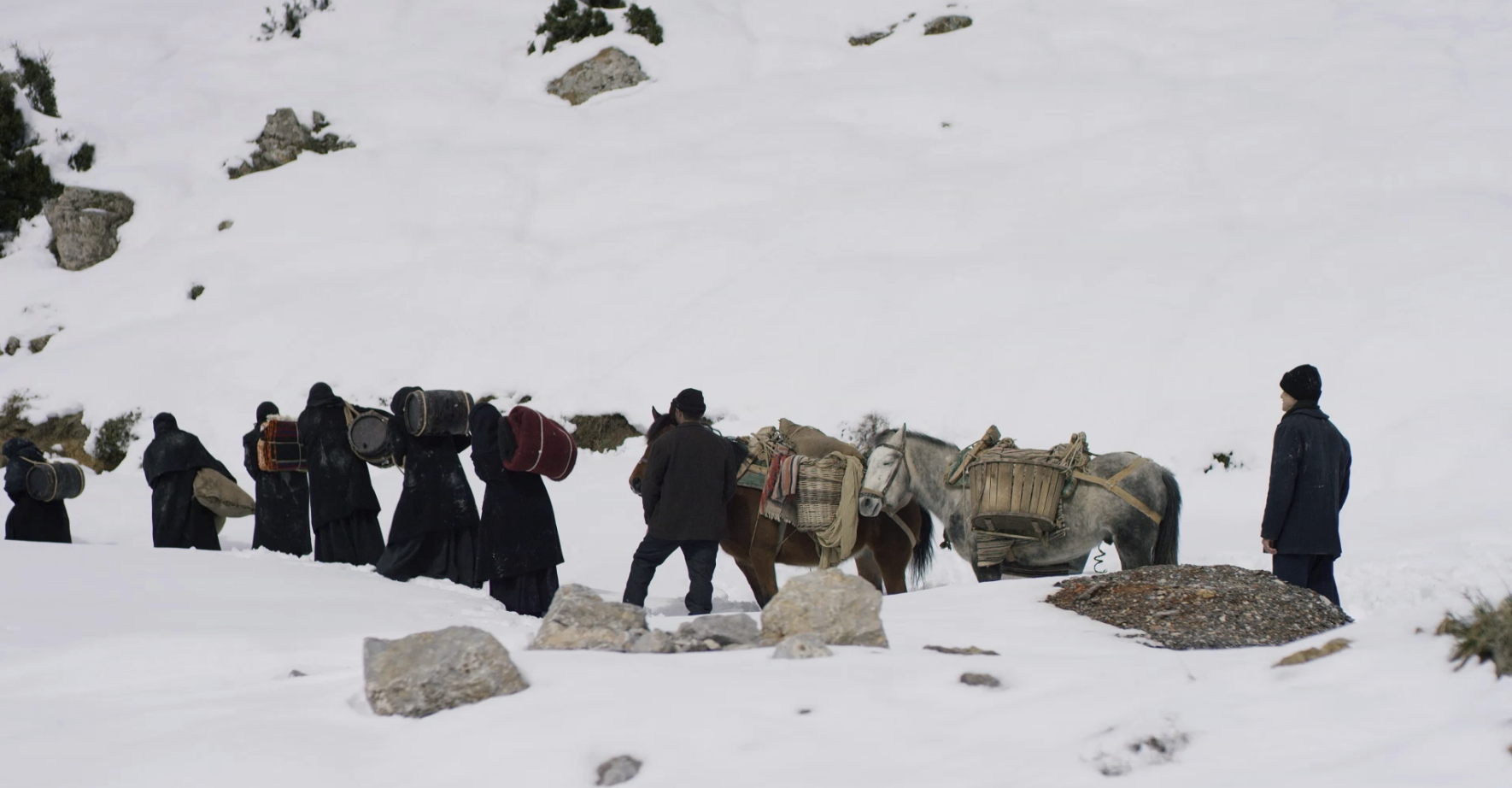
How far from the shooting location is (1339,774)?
2521 millimetres

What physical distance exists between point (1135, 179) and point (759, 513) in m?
12.0

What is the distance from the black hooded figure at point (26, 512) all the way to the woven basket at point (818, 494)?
6.64 meters

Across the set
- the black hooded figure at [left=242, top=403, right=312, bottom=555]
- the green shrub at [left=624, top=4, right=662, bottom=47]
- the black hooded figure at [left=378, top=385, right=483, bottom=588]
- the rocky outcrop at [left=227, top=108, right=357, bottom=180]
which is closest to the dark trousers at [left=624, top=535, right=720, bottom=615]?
the black hooded figure at [left=378, top=385, right=483, bottom=588]

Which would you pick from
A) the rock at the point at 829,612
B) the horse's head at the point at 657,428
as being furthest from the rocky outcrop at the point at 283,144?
the rock at the point at 829,612

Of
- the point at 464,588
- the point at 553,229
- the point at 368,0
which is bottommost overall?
the point at 464,588

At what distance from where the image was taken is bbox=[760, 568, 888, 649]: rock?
174 inches

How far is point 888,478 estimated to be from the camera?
7711 mm

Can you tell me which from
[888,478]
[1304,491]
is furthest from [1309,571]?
[888,478]

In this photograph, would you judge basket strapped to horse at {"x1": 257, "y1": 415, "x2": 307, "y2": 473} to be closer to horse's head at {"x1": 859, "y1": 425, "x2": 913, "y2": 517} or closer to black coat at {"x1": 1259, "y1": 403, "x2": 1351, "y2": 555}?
horse's head at {"x1": 859, "y1": 425, "x2": 913, "y2": 517}

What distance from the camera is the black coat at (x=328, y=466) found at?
29.9 feet

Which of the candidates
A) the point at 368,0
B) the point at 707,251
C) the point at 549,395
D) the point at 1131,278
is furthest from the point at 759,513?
the point at 368,0

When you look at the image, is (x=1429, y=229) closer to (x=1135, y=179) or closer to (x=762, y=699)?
(x=1135, y=179)

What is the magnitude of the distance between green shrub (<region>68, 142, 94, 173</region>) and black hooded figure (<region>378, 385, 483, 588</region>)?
18377mm

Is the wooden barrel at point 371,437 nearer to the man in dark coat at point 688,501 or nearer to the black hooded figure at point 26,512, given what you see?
the man in dark coat at point 688,501
